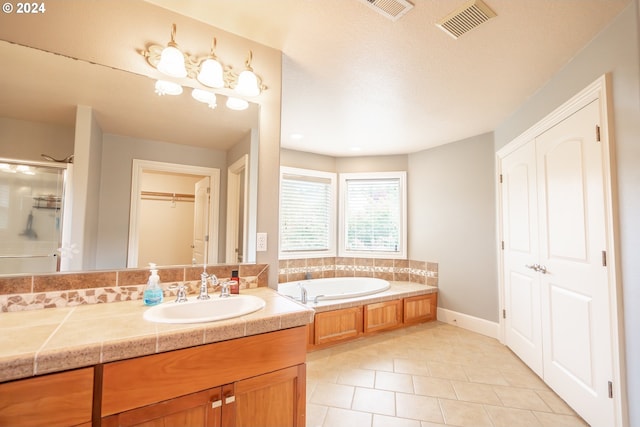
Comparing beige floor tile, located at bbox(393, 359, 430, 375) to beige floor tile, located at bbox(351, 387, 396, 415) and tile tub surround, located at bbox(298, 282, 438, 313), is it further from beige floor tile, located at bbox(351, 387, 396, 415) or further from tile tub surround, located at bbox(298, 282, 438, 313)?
tile tub surround, located at bbox(298, 282, 438, 313)

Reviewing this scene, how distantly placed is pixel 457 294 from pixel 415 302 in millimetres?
546

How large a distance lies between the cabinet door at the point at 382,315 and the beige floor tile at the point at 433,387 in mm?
867

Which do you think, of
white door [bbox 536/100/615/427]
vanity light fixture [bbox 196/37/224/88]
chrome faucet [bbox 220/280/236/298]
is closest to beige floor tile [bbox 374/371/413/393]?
white door [bbox 536/100/615/427]

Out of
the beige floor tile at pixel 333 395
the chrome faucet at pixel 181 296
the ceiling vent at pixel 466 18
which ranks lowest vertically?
the beige floor tile at pixel 333 395

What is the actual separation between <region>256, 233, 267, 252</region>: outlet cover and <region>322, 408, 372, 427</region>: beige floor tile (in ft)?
3.89

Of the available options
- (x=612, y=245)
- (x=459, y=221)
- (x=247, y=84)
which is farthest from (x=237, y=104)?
(x=459, y=221)

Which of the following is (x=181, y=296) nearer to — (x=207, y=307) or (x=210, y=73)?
(x=207, y=307)

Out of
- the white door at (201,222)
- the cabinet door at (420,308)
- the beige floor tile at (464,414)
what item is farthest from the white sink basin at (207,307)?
the cabinet door at (420,308)

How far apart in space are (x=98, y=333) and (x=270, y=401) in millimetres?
715

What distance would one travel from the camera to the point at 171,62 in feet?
4.66

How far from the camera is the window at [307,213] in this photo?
149 inches

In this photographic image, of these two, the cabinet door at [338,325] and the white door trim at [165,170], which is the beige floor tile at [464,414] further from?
the white door trim at [165,170]

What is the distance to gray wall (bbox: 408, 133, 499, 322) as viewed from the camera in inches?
125

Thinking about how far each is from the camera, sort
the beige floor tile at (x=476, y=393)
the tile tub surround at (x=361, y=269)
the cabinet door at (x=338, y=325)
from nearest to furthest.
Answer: the beige floor tile at (x=476, y=393) < the cabinet door at (x=338, y=325) < the tile tub surround at (x=361, y=269)
